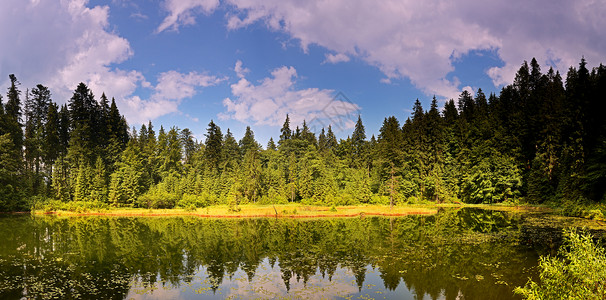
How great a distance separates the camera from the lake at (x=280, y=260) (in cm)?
1672

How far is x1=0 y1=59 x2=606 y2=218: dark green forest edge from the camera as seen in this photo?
5125cm

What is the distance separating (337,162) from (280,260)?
58.6 meters

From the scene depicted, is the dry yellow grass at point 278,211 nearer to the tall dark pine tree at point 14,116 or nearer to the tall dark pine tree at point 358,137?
the tall dark pine tree at point 14,116

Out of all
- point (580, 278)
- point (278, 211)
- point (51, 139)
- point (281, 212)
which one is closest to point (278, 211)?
point (278, 211)

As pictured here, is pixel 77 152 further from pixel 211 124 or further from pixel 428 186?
pixel 428 186

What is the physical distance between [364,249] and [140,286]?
16.1 meters

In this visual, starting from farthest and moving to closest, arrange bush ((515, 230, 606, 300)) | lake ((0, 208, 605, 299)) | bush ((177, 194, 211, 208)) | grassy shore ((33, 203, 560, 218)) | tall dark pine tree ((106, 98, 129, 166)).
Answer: tall dark pine tree ((106, 98, 129, 166)) → bush ((177, 194, 211, 208)) → grassy shore ((33, 203, 560, 218)) → lake ((0, 208, 605, 299)) → bush ((515, 230, 606, 300))

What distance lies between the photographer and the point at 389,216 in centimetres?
4722

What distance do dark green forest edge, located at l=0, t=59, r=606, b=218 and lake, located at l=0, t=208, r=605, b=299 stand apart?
19499 mm

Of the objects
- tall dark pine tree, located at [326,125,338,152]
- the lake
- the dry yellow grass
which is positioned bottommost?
the lake

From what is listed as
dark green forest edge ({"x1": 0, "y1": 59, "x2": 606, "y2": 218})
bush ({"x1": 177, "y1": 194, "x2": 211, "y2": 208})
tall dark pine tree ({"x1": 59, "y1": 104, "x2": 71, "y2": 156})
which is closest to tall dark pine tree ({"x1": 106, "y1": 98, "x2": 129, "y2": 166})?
dark green forest edge ({"x1": 0, "y1": 59, "x2": 606, "y2": 218})

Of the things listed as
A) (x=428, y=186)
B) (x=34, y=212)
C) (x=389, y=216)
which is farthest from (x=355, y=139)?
(x=34, y=212)

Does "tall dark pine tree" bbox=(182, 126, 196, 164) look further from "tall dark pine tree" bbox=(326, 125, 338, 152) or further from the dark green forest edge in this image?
"tall dark pine tree" bbox=(326, 125, 338, 152)

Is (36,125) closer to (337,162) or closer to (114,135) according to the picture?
(114,135)
